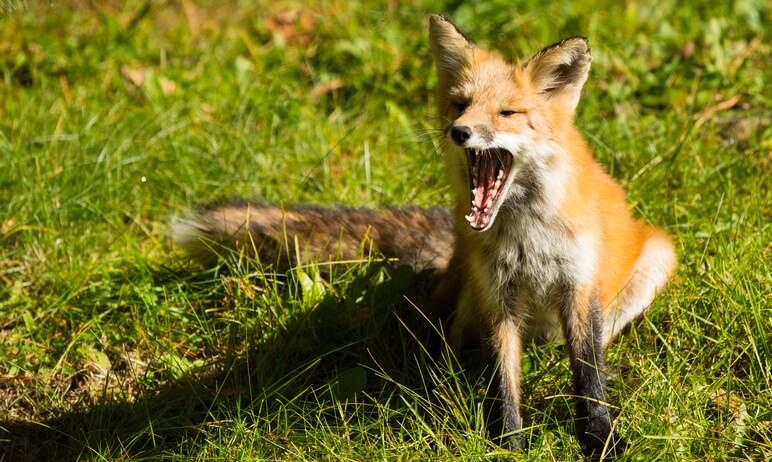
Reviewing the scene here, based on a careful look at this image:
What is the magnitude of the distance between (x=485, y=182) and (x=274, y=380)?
4.24ft

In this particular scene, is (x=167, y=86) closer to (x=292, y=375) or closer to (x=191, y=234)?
(x=191, y=234)

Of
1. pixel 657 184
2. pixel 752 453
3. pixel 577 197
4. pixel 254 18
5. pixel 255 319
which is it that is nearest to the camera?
pixel 752 453

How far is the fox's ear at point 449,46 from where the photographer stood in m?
3.63

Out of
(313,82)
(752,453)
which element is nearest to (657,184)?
(752,453)

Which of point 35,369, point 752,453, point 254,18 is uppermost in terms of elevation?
point 254,18

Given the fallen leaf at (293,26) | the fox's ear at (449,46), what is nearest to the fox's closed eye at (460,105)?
the fox's ear at (449,46)

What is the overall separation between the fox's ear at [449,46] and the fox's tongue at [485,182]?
0.39 m

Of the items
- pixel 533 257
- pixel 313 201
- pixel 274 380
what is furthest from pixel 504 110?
pixel 313 201

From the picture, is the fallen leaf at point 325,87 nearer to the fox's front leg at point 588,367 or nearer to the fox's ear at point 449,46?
the fox's ear at point 449,46

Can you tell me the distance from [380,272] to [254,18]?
3.56 meters

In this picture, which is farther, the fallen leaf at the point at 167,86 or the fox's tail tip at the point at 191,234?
the fallen leaf at the point at 167,86

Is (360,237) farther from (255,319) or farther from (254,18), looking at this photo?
(254,18)

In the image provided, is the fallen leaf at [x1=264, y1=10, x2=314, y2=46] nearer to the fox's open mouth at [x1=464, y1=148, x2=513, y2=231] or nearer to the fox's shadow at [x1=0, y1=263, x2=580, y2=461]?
the fox's shadow at [x1=0, y1=263, x2=580, y2=461]

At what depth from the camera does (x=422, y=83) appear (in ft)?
20.5
